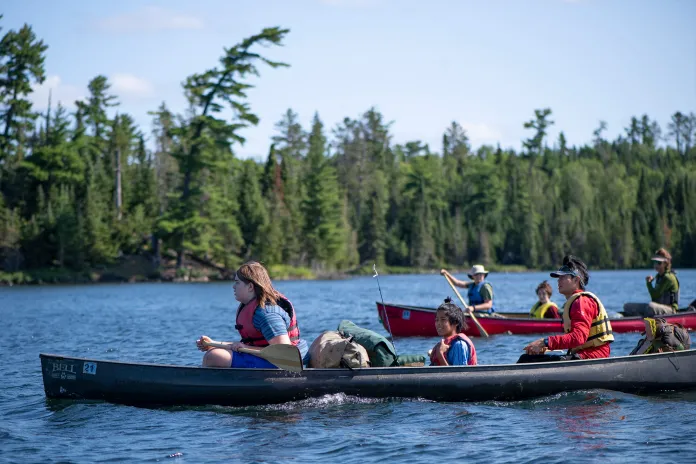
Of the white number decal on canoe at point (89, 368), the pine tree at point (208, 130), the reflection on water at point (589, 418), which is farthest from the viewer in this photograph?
the pine tree at point (208, 130)

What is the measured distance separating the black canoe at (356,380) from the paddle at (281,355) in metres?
0.12

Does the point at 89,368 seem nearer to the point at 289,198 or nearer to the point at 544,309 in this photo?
the point at 544,309

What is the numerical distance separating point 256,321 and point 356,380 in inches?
60.7

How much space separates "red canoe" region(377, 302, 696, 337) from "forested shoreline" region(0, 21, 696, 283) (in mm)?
39561

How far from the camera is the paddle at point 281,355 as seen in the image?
9938mm

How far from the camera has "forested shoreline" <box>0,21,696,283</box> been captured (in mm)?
58031

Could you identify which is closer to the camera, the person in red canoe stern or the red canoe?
the person in red canoe stern

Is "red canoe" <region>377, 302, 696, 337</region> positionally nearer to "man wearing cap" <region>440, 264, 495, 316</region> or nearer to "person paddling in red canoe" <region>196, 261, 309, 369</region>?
"man wearing cap" <region>440, 264, 495, 316</region>

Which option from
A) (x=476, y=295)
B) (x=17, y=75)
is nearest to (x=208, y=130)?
(x=17, y=75)

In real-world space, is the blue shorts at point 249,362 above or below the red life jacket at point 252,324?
below

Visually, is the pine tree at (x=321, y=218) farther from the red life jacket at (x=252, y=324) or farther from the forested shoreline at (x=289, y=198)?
the red life jacket at (x=252, y=324)

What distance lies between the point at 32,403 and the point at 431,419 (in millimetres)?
5331

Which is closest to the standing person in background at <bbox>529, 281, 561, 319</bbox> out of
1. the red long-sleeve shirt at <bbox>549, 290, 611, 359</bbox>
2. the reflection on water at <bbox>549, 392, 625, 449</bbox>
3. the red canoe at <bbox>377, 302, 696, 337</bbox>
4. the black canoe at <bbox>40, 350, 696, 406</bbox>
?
the red canoe at <bbox>377, 302, 696, 337</bbox>

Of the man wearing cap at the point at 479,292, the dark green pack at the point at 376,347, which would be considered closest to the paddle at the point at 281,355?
the dark green pack at the point at 376,347
